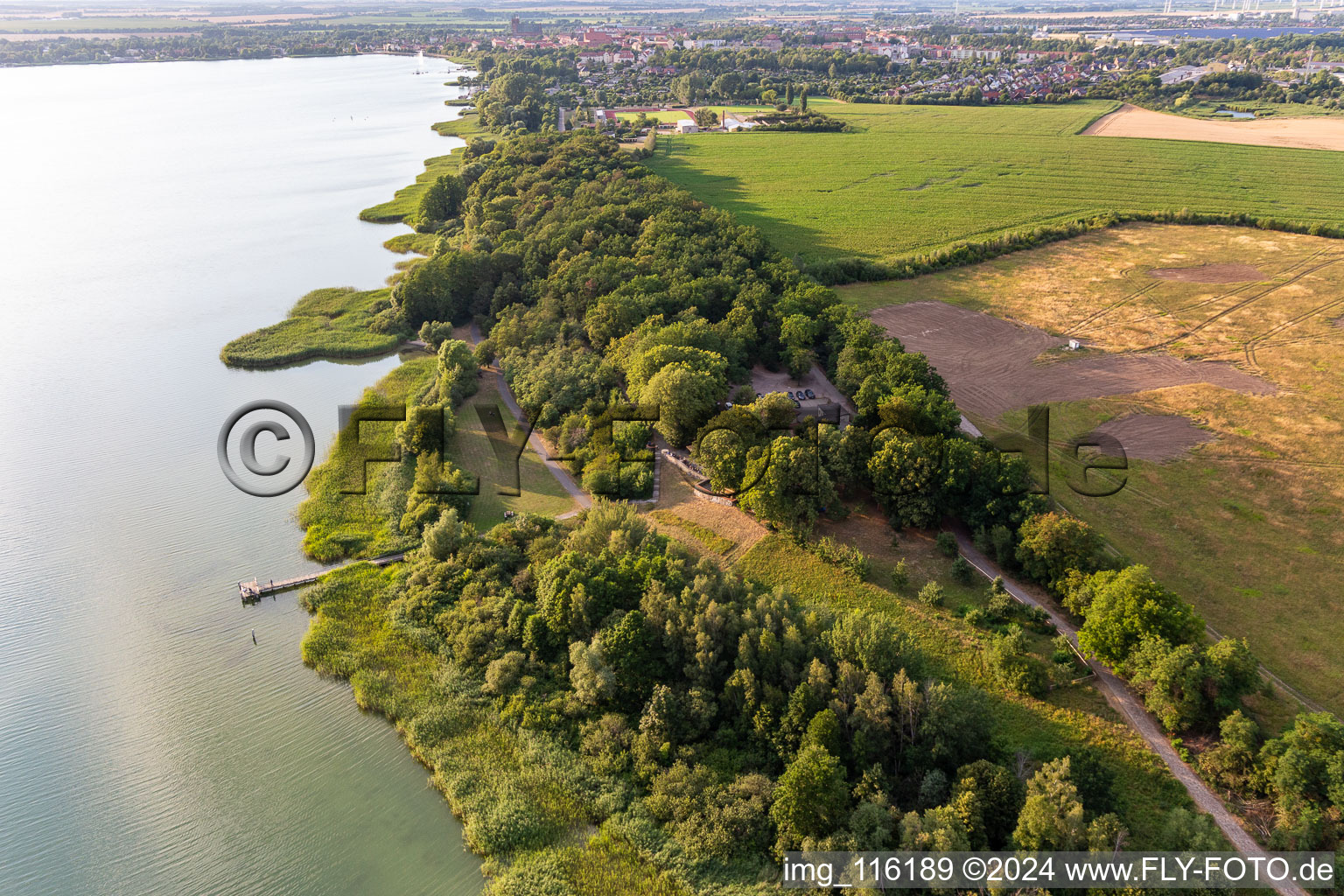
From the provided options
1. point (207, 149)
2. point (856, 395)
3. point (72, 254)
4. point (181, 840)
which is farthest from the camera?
point (207, 149)

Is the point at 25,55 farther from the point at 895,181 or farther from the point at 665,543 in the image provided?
the point at 665,543

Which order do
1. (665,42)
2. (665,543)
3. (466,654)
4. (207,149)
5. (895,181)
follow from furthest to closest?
1. (665,42)
2. (207,149)
3. (895,181)
4. (665,543)
5. (466,654)

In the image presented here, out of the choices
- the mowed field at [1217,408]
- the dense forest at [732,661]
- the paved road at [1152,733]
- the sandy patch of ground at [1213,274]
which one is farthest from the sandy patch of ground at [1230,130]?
the paved road at [1152,733]

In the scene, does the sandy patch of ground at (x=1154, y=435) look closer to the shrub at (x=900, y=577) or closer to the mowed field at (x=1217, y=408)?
the mowed field at (x=1217, y=408)

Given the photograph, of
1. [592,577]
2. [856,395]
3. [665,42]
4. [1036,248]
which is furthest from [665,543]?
[665,42]

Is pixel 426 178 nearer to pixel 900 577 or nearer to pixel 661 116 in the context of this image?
pixel 661 116

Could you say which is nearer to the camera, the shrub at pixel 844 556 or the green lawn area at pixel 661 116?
the shrub at pixel 844 556

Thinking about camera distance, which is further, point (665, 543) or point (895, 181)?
point (895, 181)
